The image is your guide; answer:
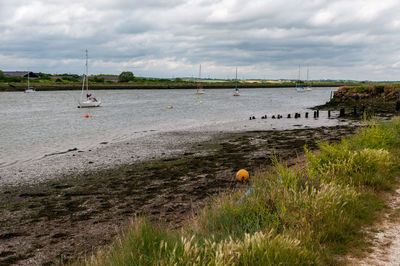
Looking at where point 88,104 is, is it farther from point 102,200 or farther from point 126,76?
point 126,76

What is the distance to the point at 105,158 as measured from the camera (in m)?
16.8

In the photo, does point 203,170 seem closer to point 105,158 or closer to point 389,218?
point 105,158

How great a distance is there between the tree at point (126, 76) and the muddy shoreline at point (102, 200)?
477 ft

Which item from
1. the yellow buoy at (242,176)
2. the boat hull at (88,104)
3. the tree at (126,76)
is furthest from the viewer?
the tree at (126,76)

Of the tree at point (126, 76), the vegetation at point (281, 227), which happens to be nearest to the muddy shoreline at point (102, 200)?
the vegetation at point (281, 227)

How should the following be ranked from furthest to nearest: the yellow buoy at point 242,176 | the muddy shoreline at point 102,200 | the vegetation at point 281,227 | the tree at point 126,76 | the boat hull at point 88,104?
the tree at point 126,76 → the boat hull at point 88,104 → the yellow buoy at point 242,176 → the muddy shoreline at point 102,200 → the vegetation at point 281,227

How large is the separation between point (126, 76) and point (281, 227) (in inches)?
6261

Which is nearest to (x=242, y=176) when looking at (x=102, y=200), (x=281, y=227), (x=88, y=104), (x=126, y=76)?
(x=102, y=200)

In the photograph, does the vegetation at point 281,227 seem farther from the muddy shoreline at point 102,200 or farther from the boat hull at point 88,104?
the boat hull at point 88,104

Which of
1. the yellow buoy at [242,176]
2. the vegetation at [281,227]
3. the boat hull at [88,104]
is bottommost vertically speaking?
the yellow buoy at [242,176]

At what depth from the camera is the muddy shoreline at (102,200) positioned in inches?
297

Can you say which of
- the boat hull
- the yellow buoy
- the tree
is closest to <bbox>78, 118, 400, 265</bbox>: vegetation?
the yellow buoy

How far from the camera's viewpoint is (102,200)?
33.9 feet

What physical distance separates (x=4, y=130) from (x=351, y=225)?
105 feet
